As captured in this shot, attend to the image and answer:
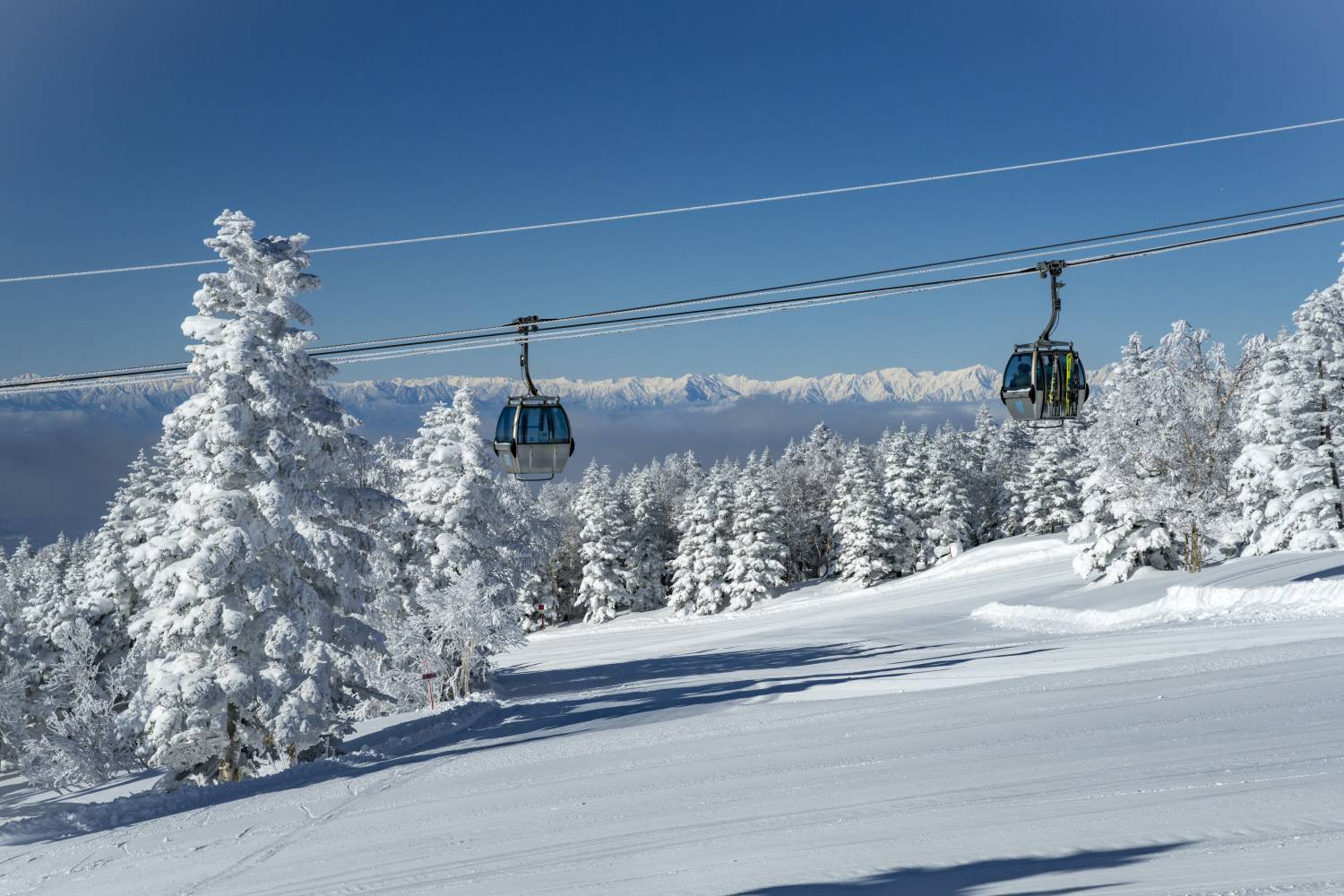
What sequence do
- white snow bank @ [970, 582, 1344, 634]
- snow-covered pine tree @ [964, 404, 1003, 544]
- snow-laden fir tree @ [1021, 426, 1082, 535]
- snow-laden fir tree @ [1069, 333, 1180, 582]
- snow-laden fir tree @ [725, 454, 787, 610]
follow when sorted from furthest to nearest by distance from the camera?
1. snow-covered pine tree @ [964, 404, 1003, 544]
2. snow-laden fir tree @ [725, 454, 787, 610]
3. snow-laden fir tree @ [1021, 426, 1082, 535]
4. snow-laden fir tree @ [1069, 333, 1180, 582]
5. white snow bank @ [970, 582, 1344, 634]

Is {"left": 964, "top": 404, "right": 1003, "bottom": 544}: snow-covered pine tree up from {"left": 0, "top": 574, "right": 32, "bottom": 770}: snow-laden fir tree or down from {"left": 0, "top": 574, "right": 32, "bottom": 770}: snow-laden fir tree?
up

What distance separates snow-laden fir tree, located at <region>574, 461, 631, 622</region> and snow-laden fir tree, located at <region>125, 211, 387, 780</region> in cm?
5117

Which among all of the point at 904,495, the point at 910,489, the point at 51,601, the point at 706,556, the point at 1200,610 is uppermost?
the point at 910,489

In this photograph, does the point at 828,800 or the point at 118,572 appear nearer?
the point at 828,800

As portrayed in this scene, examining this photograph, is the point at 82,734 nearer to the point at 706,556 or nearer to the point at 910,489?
the point at 706,556

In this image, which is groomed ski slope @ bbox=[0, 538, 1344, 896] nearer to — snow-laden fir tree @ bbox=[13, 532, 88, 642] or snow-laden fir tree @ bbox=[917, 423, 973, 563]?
snow-laden fir tree @ bbox=[13, 532, 88, 642]

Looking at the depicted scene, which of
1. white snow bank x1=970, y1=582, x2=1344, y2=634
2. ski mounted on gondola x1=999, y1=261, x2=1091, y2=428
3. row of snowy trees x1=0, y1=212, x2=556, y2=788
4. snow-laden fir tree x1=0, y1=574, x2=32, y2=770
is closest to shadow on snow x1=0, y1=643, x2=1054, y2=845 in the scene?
row of snowy trees x1=0, y1=212, x2=556, y2=788

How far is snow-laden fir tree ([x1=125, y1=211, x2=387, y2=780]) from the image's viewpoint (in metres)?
17.9

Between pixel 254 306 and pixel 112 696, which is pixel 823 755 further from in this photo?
pixel 112 696

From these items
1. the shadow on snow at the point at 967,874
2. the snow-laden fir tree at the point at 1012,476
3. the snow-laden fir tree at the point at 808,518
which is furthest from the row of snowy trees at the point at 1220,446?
the snow-laden fir tree at the point at 808,518

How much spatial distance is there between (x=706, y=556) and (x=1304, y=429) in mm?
40053

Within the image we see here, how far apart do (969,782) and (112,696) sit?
3532cm

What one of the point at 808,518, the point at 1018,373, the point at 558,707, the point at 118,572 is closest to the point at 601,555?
the point at 808,518

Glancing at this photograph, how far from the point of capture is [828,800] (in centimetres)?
1000
